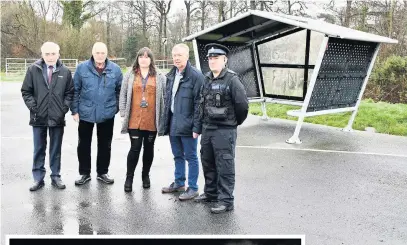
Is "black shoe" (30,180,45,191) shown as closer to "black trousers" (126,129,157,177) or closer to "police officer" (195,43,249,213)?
"black trousers" (126,129,157,177)

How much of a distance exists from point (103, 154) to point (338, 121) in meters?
7.35

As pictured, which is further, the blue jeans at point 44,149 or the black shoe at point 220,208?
the blue jeans at point 44,149

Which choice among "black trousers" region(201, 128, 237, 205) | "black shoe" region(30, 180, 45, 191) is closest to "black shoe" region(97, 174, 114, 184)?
"black shoe" region(30, 180, 45, 191)

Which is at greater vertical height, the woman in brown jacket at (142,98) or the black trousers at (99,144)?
the woman in brown jacket at (142,98)

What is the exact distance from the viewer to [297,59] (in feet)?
33.9

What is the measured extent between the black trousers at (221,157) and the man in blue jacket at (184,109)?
242 millimetres

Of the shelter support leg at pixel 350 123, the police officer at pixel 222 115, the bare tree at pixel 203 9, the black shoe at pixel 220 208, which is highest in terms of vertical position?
the bare tree at pixel 203 9

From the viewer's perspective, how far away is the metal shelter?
8.91m

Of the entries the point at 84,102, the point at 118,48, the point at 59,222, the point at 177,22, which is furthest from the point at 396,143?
the point at 118,48

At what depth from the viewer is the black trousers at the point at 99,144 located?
5.63 meters

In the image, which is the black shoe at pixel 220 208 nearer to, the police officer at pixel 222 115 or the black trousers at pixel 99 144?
the police officer at pixel 222 115

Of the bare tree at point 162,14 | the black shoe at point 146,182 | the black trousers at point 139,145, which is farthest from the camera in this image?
the bare tree at point 162,14

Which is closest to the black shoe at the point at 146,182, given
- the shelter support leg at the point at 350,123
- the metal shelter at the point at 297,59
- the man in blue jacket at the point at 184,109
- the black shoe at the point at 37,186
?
the man in blue jacket at the point at 184,109

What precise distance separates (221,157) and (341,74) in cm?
565
